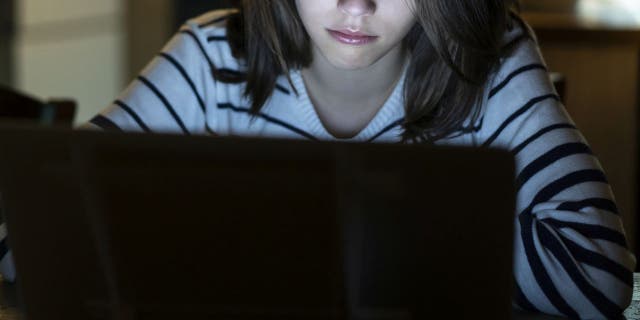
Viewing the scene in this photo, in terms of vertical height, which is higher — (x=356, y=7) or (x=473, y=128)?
(x=356, y=7)

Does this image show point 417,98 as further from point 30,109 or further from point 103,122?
point 30,109

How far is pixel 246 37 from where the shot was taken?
4.18 feet

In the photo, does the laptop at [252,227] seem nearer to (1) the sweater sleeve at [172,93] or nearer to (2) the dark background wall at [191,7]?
(1) the sweater sleeve at [172,93]

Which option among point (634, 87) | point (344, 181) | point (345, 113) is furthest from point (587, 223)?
point (634, 87)

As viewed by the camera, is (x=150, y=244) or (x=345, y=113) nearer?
(x=150, y=244)

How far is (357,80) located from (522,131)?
0.23 meters

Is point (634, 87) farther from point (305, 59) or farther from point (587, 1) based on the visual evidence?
point (305, 59)

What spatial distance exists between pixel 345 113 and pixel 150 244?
0.66 m

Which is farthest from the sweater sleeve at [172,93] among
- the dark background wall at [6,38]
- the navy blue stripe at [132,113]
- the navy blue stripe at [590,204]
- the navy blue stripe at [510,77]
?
the dark background wall at [6,38]

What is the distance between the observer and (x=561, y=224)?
998 mm

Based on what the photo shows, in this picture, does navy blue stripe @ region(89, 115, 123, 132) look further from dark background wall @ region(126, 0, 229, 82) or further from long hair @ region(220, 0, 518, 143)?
dark background wall @ region(126, 0, 229, 82)

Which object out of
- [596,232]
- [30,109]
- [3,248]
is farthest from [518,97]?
[30,109]

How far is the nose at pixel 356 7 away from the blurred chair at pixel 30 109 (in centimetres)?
60

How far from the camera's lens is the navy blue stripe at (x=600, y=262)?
37.6 inches
